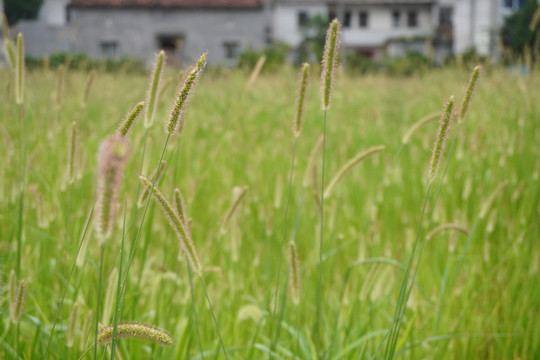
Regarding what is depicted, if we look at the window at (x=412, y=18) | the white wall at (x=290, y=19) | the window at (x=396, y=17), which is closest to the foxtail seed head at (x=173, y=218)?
the white wall at (x=290, y=19)

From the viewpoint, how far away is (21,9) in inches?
1008

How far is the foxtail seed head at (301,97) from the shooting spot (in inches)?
35.2

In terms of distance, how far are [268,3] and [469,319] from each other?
103 feet

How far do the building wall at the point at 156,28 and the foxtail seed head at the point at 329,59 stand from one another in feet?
87.8

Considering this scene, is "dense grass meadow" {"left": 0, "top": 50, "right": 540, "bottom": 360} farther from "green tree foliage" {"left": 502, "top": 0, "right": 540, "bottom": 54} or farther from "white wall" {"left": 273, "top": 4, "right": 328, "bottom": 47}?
"white wall" {"left": 273, "top": 4, "right": 328, "bottom": 47}

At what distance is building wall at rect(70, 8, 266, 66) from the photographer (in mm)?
27094

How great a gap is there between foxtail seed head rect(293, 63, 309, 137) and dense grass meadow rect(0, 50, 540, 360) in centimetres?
13

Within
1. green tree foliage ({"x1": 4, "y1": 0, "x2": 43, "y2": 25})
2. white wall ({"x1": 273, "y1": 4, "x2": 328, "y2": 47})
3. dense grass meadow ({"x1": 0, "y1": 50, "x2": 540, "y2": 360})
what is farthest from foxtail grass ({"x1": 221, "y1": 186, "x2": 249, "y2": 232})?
white wall ({"x1": 273, "y1": 4, "x2": 328, "y2": 47})

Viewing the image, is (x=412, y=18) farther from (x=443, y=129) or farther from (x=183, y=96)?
(x=183, y=96)

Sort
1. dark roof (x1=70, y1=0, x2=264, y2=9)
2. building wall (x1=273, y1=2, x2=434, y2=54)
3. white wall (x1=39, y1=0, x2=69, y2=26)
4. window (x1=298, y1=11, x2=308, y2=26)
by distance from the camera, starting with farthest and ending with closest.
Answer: window (x1=298, y1=11, x2=308, y2=26)
building wall (x1=273, y1=2, x2=434, y2=54)
white wall (x1=39, y1=0, x2=69, y2=26)
dark roof (x1=70, y1=0, x2=264, y2=9)

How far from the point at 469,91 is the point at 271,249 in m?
1.45

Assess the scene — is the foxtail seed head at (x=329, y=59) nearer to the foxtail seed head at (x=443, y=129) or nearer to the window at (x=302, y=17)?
the foxtail seed head at (x=443, y=129)

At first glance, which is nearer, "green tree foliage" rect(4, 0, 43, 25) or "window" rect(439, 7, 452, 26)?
"green tree foliage" rect(4, 0, 43, 25)

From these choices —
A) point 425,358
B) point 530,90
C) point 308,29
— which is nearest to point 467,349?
point 425,358
